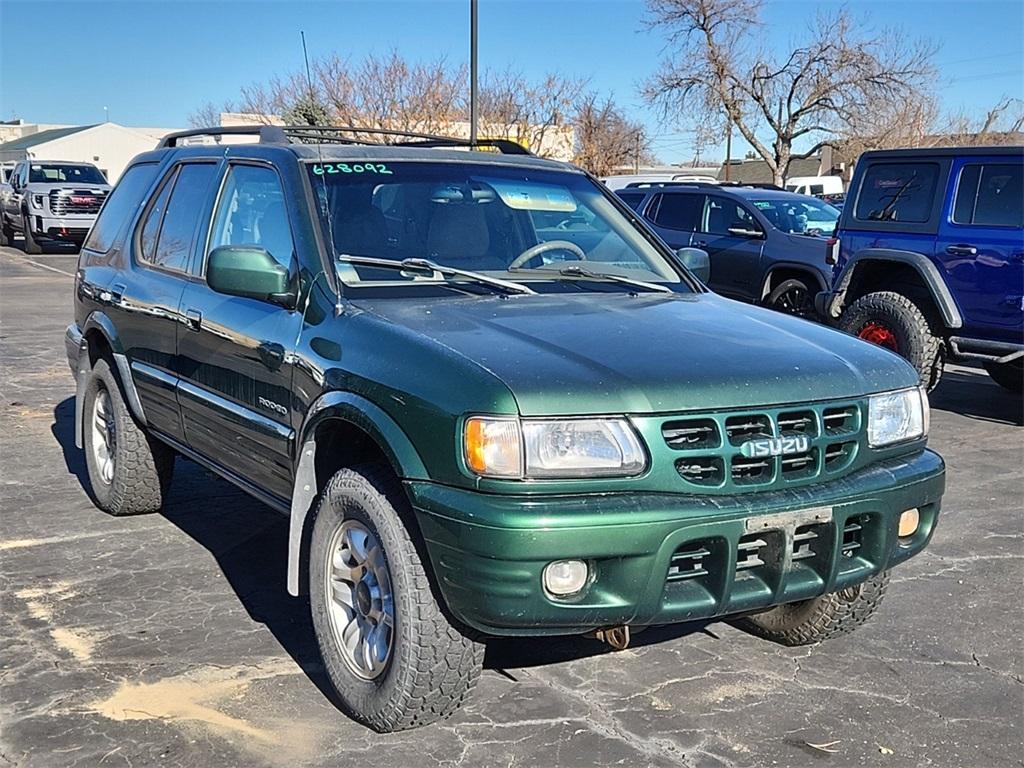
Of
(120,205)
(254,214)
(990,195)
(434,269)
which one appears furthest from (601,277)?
(990,195)

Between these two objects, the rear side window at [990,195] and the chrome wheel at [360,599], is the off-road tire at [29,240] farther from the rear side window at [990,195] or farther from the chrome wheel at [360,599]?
the chrome wheel at [360,599]

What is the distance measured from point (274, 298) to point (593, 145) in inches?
1404

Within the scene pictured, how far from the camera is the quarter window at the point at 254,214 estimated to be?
3998mm

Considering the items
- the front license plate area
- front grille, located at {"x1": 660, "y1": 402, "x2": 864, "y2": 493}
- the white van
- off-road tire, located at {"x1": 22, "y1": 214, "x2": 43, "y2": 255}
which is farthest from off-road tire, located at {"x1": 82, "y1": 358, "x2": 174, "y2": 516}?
the white van

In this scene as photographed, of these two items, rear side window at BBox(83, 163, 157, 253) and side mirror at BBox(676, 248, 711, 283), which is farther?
rear side window at BBox(83, 163, 157, 253)

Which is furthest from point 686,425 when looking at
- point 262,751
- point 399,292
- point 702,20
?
point 702,20

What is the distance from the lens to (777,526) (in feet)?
9.80

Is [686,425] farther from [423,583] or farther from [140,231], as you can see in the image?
[140,231]

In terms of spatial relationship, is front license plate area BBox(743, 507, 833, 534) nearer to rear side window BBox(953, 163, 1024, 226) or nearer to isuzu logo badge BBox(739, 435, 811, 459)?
isuzu logo badge BBox(739, 435, 811, 459)

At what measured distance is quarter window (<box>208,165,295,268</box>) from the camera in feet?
13.1

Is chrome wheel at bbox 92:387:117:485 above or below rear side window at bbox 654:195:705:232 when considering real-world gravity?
below

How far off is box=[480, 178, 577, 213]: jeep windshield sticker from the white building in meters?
69.1

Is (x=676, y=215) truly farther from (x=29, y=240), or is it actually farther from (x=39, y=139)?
(x=39, y=139)

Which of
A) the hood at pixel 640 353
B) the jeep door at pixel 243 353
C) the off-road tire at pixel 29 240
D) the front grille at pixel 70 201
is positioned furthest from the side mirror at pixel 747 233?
the off-road tire at pixel 29 240
